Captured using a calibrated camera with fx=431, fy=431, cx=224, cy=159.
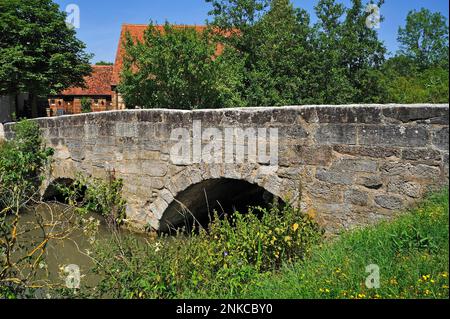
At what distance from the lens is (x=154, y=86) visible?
13.7 meters

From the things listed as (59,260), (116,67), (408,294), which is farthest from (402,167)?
(116,67)

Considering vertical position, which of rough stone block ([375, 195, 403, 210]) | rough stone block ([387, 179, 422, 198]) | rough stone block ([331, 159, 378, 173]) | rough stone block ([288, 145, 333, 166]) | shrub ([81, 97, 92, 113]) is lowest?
rough stone block ([375, 195, 403, 210])

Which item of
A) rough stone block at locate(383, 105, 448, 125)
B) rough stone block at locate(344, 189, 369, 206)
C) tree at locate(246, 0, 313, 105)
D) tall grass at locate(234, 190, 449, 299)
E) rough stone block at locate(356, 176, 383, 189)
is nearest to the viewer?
tall grass at locate(234, 190, 449, 299)

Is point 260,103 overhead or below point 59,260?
overhead

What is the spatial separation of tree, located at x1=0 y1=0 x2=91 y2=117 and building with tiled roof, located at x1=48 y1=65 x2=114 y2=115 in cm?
998

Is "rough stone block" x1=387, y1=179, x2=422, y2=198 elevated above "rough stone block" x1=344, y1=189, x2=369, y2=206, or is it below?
above

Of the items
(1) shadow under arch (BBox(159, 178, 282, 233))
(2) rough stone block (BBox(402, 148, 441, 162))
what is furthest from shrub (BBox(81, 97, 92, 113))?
(2) rough stone block (BBox(402, 148, 441, 162))

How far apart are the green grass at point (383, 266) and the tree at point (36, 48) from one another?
15053 millimetres

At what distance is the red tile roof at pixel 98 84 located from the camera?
93.4 ft

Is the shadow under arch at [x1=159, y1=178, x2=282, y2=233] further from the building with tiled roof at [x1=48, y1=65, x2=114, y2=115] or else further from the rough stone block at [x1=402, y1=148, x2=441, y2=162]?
the building with tiled roof at [x1=48, y1=65, x2=114, y2=115]

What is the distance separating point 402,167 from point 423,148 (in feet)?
0.96

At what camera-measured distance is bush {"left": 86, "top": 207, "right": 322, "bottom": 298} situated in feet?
11.9

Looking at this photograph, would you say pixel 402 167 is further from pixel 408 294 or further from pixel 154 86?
pixel 154 86

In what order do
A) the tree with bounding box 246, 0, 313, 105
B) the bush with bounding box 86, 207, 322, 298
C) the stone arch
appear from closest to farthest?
the bush with bounding box 86, 207, 322, 298
the stone arch
the tree with bounding box 246, 0, 313, 105
